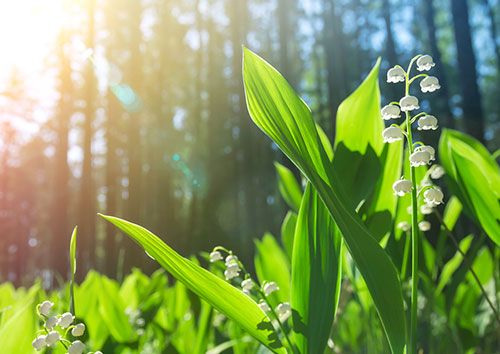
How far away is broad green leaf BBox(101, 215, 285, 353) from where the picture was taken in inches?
16.1

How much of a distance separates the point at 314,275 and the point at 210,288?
0.49ft

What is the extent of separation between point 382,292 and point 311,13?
8.39m

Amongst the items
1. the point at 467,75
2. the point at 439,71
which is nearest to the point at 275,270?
the point at 467,75

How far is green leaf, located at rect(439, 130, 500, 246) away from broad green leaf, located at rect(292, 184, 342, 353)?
0.84 ft

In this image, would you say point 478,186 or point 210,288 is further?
→ point 478,186

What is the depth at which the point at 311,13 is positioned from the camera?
7969mm

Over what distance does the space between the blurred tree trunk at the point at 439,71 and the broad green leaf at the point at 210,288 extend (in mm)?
5239

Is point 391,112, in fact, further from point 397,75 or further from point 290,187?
point 290,187

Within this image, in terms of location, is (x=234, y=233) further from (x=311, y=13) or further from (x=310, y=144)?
(x=310, y=144)

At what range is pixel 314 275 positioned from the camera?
51cm

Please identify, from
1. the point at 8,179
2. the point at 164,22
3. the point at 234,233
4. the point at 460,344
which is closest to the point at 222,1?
the point at 164,22

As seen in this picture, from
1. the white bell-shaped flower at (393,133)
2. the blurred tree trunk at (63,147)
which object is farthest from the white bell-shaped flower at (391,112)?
the blurred tree trunk at (63,147)

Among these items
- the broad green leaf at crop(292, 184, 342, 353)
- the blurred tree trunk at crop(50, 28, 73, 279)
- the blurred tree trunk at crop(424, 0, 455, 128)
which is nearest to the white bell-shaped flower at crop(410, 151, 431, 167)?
the broad green leaf at crop(292, 184, 342, 353)

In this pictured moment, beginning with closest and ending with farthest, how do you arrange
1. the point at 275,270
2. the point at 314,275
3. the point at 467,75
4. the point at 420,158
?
1. the point at 420,158
2. the point at 314,275
3. the point at 275,270
4. the point at 467,75
